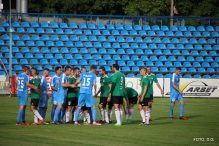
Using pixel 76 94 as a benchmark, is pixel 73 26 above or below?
above

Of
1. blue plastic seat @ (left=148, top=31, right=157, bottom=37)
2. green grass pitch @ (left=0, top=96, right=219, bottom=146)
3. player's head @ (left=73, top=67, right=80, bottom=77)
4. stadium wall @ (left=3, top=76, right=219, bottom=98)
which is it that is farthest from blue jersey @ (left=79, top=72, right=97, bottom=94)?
blue plastic seat @ (left=148, top=31, right=157, bottom=37)

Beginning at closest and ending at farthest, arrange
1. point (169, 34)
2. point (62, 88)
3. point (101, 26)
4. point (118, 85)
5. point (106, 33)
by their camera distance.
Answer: point (118, 85)
point (62, 88)
point (106, 33)
point (101, 26)
point (169, 34)

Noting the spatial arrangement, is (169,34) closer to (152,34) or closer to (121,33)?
(152,34)

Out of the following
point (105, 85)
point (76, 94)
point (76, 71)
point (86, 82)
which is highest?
point (76, 71)

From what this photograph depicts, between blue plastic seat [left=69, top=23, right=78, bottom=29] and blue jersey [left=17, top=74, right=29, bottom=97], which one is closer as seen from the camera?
blue jersey [left=17, top=74, right=29, bottom=97]

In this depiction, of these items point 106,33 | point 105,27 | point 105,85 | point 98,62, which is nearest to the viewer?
point 105,85

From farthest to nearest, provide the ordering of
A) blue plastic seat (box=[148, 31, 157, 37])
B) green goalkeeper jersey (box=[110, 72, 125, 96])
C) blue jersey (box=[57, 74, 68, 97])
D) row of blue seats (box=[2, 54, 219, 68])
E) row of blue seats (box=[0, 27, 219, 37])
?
blue plastic seat (box=[148, 31, 157, 37]), row of blue seats (box=[0, 27, 219, 37]), row of blue seats (box=[2, 54, 219, 68]), blue jersey (box=[57, 74, 68, 97]), green goalkeeper jersey (box=[110, 72, 125, 96])

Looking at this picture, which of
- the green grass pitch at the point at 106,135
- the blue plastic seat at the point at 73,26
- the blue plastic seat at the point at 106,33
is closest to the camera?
the green grass pitch at the point at 106,135

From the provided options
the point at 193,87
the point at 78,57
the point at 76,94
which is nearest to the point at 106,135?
the point at 76,94

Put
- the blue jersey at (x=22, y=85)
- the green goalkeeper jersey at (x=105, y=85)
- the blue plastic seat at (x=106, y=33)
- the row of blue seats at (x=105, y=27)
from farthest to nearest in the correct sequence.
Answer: the blue plastic seat at (x=106, y=33) < the row of blue seats at (x=105, y=27) < the green goalkeeper jersey at (x=105, y=85) < the blue jersey at (x=22, y=85)

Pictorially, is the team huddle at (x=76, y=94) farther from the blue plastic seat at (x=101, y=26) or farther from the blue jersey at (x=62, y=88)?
the blue plastic seat at (x=101, y=26)

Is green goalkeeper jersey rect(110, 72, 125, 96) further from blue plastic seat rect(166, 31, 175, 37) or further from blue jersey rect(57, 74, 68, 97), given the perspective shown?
blue plastic seat rect(166, 31, 175, 37)

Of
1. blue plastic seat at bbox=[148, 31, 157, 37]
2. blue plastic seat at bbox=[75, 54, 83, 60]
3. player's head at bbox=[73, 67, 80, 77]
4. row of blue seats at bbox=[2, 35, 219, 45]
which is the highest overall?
blue plastic seat at bbox=[148, 31, 157, 37]

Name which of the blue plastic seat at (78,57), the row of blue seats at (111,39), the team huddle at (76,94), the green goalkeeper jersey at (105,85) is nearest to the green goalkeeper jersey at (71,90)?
the team huddle at (76,94)
